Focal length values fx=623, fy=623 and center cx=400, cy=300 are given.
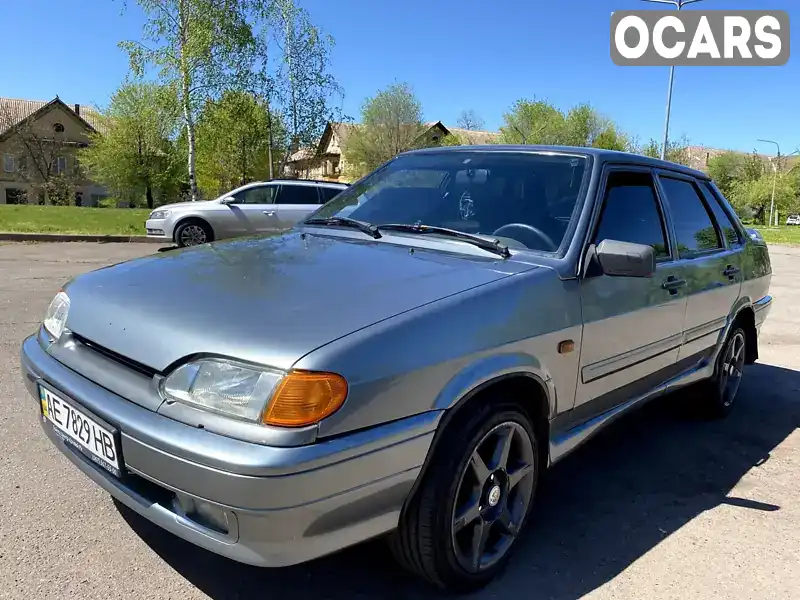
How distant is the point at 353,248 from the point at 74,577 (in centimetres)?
166

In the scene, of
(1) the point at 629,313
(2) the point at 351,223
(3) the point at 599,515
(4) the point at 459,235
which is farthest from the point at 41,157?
(3) the point at 599,515

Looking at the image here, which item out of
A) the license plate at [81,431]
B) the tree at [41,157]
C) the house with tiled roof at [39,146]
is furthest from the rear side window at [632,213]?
the tree at [41,157]

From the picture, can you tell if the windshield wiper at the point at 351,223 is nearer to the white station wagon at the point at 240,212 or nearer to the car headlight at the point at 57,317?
the car headlight at the point at 57,317

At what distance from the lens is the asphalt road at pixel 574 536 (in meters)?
2.26

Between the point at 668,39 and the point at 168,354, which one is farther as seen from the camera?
the point at 668,39

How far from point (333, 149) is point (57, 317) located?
68.3 meters

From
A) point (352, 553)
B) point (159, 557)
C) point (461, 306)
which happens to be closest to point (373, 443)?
point (461, 306)

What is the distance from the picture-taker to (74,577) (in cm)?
222

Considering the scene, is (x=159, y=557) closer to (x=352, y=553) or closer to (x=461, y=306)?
(x=352, y=553)

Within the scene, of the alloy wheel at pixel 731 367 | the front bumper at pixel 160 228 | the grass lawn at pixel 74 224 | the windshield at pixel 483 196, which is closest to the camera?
the windshield at pixel 483 196

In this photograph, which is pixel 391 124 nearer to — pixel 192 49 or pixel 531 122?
pixel 531 122

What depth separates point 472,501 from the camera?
225 centimetres

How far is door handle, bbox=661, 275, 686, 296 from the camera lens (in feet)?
10.5

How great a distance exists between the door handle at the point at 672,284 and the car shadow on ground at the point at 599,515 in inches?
40.3
